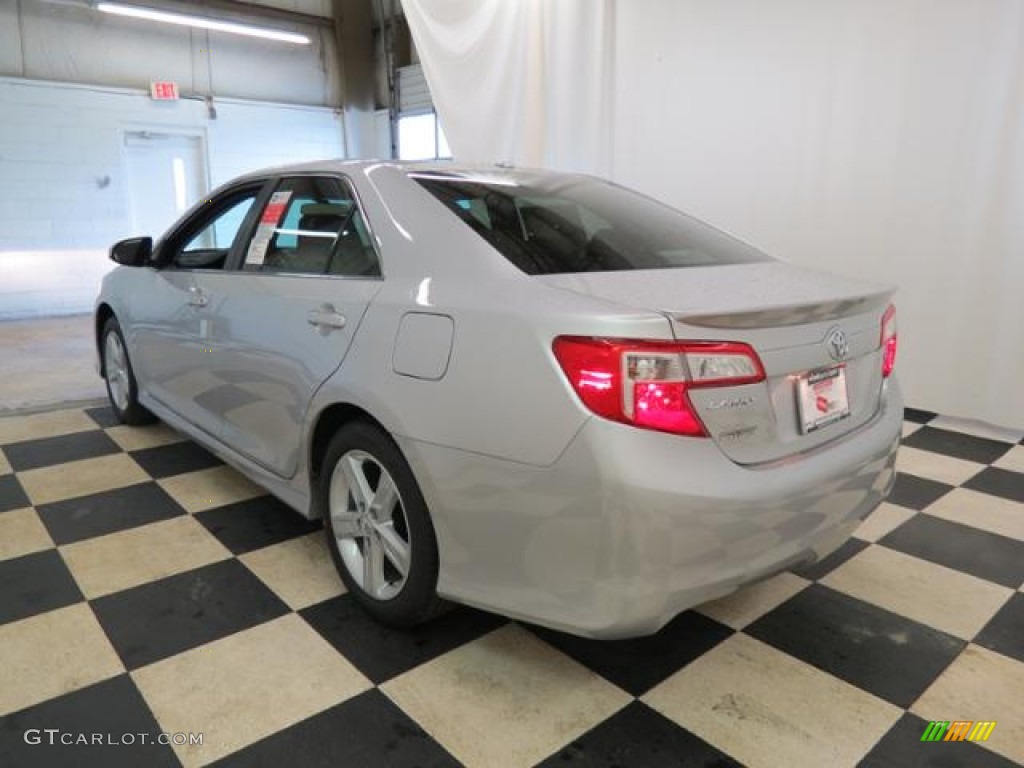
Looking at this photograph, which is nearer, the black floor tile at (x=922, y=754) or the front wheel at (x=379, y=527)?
the black floor tile at (x=922, y=754)

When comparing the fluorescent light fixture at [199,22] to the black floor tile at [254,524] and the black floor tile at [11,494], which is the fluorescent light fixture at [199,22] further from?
the black floor tile at [254,524]

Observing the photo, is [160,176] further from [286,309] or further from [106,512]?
[286,309]

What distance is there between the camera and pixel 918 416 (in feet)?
11.8

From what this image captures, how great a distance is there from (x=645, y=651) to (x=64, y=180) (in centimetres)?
773

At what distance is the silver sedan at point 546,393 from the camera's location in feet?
3.92

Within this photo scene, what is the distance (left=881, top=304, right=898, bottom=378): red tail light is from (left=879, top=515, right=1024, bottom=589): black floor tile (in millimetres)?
732

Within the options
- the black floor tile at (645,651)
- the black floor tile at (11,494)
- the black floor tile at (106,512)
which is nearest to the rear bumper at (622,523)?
the black floor tile at (645,651)

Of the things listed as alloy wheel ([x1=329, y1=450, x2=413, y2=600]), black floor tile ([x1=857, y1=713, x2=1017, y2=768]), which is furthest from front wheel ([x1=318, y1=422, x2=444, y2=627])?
black floor tile ([x1=857, y1=713, x2=1017, y2=768])

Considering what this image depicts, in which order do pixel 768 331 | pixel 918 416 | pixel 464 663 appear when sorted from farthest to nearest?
pixel 918 416, pixel 464 663, pixel 768 331

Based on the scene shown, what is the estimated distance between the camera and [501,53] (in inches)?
199

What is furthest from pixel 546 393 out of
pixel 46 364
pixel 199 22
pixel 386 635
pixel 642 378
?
pixel 199 22

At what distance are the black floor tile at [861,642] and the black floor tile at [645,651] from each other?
123 mm

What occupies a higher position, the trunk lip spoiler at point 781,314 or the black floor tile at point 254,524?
the trunk lip spoiler at point 781,314

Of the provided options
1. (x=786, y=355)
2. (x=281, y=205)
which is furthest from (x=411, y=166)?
(x=786, y=355)
